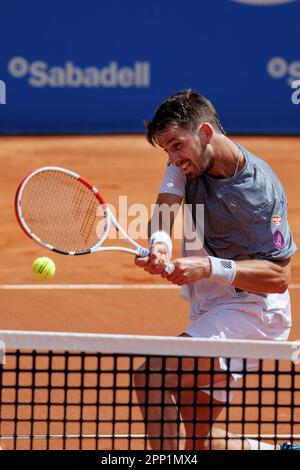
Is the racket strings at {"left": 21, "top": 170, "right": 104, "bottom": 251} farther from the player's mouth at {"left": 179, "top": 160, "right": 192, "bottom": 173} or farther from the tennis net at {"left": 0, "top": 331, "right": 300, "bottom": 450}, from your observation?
the tennis net at {"left": 0, "top": 331, "right": 300, "bottom": 450}

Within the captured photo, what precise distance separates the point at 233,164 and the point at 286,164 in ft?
32.1

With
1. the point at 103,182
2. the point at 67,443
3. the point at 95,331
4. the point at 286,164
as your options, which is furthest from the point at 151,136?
the point at 286,164

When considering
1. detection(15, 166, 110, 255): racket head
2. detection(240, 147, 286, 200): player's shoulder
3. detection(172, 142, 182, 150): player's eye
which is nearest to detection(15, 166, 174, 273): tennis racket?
detection(15, 166, 110, 255): racket head

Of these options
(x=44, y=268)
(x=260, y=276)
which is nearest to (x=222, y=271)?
(x=260, y=276)

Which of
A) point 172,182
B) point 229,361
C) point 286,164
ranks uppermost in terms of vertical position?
point 172,182

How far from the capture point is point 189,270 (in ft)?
14.2

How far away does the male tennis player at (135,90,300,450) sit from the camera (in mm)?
4359

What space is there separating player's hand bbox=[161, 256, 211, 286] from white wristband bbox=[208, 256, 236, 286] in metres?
0.02

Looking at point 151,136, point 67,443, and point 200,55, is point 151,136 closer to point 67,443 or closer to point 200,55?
point 67,443

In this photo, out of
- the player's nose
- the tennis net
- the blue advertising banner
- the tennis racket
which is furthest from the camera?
the blue advertising banner

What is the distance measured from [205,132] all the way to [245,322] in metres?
0.85

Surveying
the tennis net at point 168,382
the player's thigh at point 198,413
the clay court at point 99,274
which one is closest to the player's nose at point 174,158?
the tennis net at point 168,382

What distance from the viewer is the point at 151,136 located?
4.48m

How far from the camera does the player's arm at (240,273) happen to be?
4.33 metres
